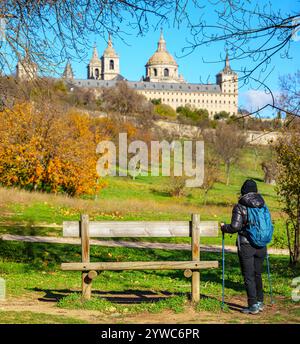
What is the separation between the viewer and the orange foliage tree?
3241cm

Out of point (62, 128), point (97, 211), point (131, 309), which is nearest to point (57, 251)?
point (131, 309)

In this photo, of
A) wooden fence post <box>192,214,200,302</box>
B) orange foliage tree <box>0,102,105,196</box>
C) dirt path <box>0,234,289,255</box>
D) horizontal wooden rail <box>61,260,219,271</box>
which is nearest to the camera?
horizontal wooden rail <box>61,260,219,271</box>

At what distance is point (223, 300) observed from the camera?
779 cm

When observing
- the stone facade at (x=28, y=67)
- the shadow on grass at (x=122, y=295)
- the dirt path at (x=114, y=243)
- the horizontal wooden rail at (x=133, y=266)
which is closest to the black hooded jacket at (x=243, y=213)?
the horizontal wooden rail at (x=133, y=266)

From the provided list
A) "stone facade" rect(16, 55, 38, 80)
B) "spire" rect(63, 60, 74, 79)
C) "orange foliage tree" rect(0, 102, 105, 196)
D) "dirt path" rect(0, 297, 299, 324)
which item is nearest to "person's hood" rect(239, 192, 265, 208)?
"dirt path" rect(0, 297, 299, 324)

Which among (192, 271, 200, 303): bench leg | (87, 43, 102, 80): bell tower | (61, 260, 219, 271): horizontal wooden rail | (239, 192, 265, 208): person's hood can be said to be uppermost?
(87, 43, 102, 80): bell tower

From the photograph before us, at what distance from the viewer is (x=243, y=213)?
746cm

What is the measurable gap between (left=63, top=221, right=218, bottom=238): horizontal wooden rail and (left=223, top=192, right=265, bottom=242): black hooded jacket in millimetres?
413

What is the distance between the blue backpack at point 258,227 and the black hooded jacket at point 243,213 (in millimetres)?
57

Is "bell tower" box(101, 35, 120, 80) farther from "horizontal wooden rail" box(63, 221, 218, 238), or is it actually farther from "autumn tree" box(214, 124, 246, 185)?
"horizontal wooden rail" box(63, 221, 218, 238)

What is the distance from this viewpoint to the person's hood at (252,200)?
7.39 metres

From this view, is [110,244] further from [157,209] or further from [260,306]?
[157,209]

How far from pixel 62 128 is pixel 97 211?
10.6 meters

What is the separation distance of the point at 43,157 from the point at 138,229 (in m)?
25.9
